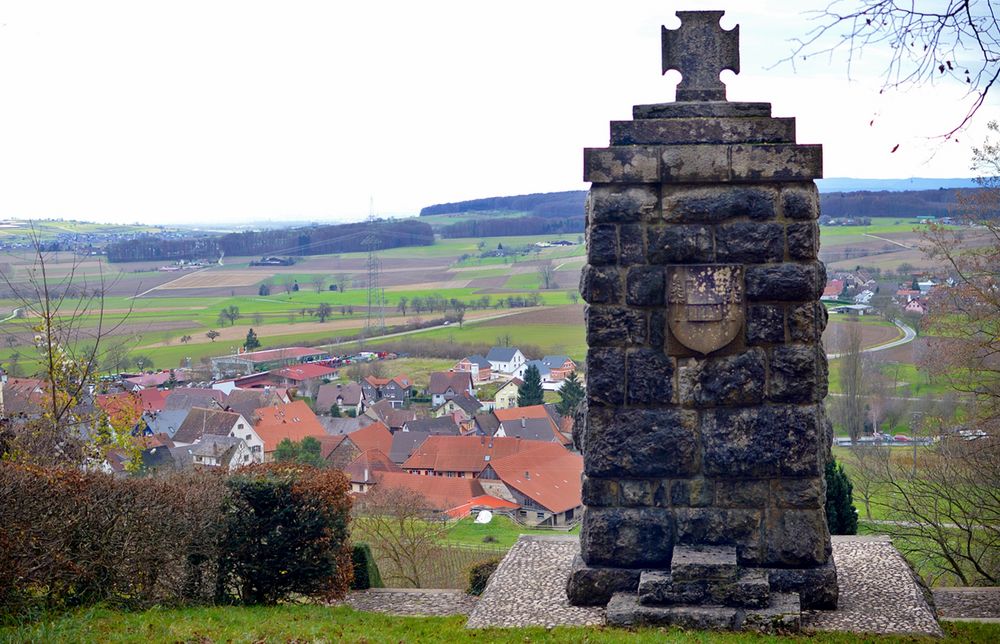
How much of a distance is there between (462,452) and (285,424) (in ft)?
29.3

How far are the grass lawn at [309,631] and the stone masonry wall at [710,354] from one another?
0.90 metres

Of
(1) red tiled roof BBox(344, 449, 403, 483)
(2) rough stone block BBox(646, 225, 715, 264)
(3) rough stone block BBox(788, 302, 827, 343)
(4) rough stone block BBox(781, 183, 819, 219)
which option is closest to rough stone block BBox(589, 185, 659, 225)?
(2) rough stone block BBox(646, 225, 715, 264)

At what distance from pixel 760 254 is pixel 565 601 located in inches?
121

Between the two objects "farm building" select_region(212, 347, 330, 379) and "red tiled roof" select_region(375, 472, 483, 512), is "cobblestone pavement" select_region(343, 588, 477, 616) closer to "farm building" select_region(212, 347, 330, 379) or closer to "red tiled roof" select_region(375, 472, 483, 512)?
"red tiled roof" select_region(375, 472, 483, 512)

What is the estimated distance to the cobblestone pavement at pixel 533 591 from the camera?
24.2ft

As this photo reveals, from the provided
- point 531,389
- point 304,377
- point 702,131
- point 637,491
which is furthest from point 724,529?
point 304,377

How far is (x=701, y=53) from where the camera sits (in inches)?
293

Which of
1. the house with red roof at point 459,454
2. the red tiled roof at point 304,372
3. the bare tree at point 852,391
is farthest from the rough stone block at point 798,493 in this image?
the red tiled roof at point 304,372

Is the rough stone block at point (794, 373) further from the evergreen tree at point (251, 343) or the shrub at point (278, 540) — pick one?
the evergreen tree at point (251, 343)

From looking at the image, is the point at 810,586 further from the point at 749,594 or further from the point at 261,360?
the point at 261,360

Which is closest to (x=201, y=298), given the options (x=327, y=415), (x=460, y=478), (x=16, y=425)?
(x=327, y=415)

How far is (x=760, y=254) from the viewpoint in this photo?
285 inches

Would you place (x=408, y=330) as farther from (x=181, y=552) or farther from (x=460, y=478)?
(x=181, y=552)

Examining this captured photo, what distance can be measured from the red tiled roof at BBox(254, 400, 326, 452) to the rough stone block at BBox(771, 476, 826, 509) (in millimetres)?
36921
